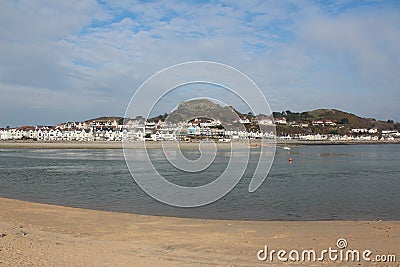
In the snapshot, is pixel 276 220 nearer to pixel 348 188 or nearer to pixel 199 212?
pixel 199 212

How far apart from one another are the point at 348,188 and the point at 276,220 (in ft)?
34.3

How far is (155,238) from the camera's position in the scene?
357 inches

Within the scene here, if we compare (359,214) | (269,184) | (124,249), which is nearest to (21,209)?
(124,249)

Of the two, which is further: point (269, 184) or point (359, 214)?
point (269, 184)

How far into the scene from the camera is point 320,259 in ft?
23.9

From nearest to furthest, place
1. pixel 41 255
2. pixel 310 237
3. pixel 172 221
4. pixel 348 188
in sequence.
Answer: pixel 41 255
pixel 310 237
pixel 172 221
pixel 348 188

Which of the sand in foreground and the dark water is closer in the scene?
the sand in foreground

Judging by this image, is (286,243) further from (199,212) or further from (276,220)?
(199,212)

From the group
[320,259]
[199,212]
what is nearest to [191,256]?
[320,259]

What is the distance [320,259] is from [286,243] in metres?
1.52

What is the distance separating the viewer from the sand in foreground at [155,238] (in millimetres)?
6879

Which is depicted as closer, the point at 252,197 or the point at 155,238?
the point at 155,238

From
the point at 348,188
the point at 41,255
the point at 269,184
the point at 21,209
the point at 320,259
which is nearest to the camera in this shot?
the point at 41,255

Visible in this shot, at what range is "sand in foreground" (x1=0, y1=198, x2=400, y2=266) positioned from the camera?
6.88 metres
